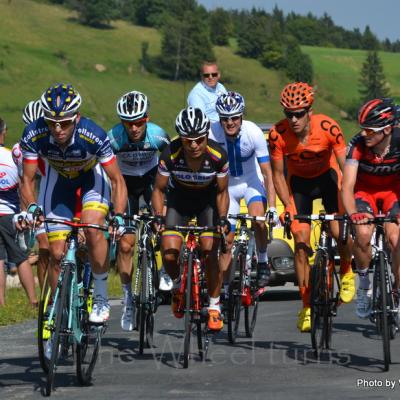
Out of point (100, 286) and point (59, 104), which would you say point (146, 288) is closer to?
point (100, 286)

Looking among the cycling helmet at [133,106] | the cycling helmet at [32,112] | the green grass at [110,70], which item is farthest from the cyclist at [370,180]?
the green grass at [110,70]

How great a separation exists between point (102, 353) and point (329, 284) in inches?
88.9

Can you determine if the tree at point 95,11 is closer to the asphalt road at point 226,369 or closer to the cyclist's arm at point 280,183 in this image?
the asphalt road at point 226,369

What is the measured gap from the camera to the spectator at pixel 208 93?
15.6 meters

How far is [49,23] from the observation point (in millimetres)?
165625

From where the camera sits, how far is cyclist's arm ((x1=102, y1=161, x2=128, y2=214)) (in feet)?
30.6

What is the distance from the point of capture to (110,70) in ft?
486

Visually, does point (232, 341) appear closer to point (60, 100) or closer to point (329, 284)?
point (329, 284)

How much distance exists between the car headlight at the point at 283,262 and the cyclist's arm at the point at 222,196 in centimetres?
602

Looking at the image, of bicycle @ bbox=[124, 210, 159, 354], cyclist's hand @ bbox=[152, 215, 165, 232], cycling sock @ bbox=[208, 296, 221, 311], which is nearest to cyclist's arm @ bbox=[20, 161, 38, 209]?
cyclist's hand @ bbox=[152, 215, 165, 232]

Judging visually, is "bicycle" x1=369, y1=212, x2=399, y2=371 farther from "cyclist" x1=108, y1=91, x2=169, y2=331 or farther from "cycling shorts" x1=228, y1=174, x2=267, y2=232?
"cycling shorts" x1=228, y1=174, x2=267, y2=232

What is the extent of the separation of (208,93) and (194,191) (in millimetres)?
5001

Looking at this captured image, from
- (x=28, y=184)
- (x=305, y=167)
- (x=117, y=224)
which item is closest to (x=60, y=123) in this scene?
(x=28, y=184)

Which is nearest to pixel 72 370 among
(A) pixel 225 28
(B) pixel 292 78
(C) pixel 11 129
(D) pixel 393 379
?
(D) pixel 393 379
